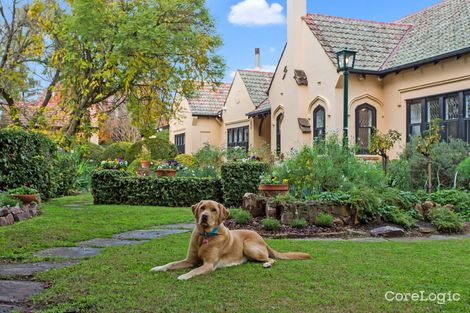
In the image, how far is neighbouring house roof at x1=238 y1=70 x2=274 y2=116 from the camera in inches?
1073

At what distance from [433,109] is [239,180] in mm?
8729

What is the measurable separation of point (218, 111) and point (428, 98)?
18275 mm

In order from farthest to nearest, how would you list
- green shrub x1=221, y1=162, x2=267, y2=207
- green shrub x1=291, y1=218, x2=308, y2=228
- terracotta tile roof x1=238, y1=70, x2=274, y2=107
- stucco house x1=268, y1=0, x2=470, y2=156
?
terracotta tile roof x1=238, y1=70, x2=274, y2=107
stucco house x1=268, y1=0, x2=470, y2=156
green shrub x1=221, y1=162, x2=267, y2=207
green shrub x1=291, y1=218, x2=308, y2=228

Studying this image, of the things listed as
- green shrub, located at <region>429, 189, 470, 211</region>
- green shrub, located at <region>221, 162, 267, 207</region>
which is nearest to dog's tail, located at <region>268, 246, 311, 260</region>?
green shrub, located at <region>429, 189, 470, 211</region>

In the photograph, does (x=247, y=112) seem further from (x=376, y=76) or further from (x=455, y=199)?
(x=455, y=199)

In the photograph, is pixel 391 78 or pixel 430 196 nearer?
pixel 430 196

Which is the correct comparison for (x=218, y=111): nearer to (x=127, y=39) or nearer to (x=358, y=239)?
(x=127, y=39)

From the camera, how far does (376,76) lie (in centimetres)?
1941

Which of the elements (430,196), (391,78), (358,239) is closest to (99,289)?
(358,239)

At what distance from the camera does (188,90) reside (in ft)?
63.3

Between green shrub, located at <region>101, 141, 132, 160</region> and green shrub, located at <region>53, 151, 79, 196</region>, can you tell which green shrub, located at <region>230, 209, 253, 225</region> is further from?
green shrub, located at <region>101, 141, 132, 160</region>

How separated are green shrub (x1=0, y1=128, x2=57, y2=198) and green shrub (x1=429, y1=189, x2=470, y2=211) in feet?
32.8

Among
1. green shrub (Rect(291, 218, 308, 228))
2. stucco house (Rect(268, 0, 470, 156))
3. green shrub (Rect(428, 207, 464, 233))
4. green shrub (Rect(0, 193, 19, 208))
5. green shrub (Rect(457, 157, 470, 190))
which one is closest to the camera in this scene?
green shrub (Rect(291, 218, 308, 228))

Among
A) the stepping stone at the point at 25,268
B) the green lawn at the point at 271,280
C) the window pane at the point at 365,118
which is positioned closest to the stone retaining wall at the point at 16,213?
the green lawn at the point at 271,280
